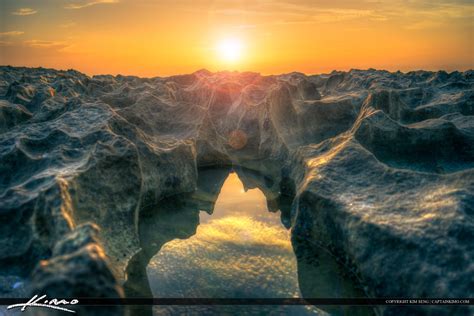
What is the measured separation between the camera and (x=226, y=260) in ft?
22.1

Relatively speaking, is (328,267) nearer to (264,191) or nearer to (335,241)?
(335,241)

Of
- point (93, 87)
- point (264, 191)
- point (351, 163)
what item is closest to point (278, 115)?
point (264, 191)

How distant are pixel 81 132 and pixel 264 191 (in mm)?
5510

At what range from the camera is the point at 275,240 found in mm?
7641

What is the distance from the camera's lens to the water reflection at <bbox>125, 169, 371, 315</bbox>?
566cm

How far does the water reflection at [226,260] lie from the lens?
566 centimetres
